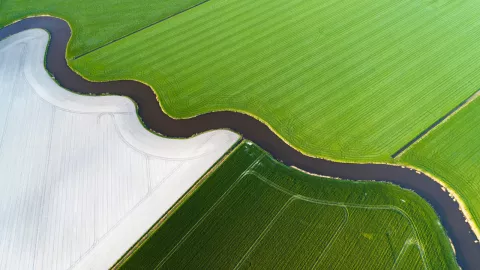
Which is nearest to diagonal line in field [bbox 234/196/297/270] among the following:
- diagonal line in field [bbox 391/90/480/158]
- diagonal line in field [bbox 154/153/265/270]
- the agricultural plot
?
diagonal line in field [bbox 154/153/265/270]

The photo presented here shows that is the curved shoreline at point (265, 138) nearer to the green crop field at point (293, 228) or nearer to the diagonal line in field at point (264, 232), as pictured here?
the green crop field at point (293, 228)

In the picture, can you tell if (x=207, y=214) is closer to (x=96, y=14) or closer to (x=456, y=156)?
(x=456, y=156)

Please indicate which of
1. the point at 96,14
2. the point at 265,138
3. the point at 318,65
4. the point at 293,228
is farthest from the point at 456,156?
the point at 96,14

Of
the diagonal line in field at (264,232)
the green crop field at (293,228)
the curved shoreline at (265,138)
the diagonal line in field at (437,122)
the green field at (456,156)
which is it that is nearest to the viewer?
the green crop field at (293,228)

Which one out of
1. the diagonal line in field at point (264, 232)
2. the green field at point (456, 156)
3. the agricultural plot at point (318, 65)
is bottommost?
the diagonal line in field at point (264, 232)

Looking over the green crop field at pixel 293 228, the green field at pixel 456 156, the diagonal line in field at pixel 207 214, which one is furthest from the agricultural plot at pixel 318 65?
the diagonal line in field at pixel 207 214

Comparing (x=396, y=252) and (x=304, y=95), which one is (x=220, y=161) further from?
(x=396, y=252)

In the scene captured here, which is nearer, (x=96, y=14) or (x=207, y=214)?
(x=207, y=214)
